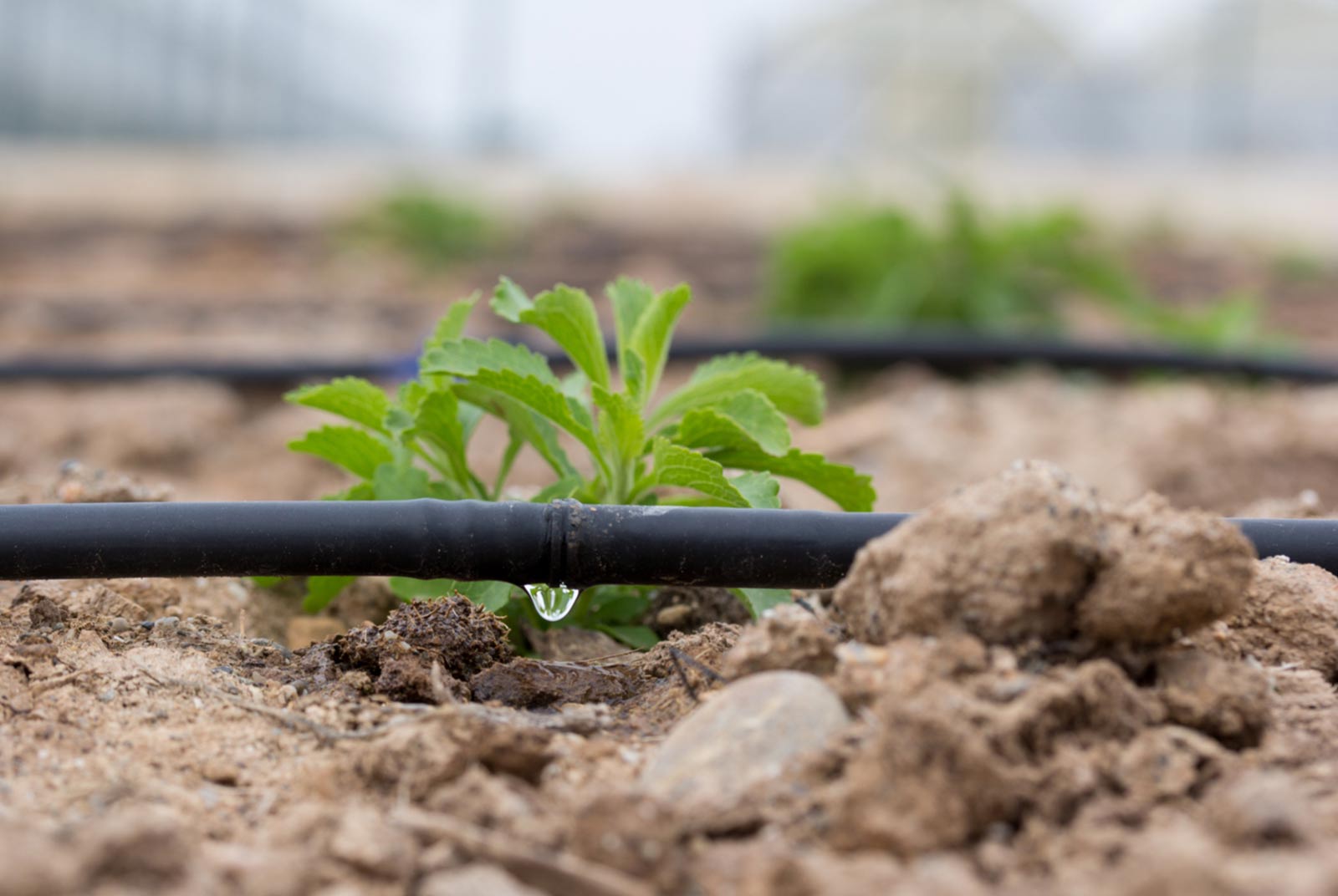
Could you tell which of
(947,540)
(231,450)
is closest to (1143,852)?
(947,540)

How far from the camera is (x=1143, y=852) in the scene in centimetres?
83

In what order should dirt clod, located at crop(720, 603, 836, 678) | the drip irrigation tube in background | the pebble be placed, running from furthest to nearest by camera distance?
the drip irrigation tube in background
dirt clod, located at crop(720, 603, 836, 678)
the pebble

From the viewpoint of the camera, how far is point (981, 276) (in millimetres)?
4984

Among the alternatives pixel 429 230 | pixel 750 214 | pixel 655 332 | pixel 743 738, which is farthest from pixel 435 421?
pixel 750 214

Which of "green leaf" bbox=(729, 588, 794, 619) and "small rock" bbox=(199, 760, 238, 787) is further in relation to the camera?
"green leaf" bbox=(729, 588, 794, 619)

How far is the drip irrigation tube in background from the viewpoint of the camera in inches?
151

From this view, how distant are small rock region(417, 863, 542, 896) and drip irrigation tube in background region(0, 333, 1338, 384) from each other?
9.42ft

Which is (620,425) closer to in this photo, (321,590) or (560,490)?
(560,490)

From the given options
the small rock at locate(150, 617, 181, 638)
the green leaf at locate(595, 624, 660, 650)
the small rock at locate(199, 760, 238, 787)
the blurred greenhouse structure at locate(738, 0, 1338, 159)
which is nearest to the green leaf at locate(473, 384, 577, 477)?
the green leaf at locate(595, 624, 660, 650)

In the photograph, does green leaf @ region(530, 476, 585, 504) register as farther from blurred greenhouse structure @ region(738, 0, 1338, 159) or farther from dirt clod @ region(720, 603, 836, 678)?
blurred greenhouse structure @ region(738, 0, 1338, 159)

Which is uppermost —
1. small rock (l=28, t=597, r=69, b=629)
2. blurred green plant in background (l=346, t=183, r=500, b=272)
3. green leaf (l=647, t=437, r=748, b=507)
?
green leaf (l=647, t=437, r=748, b=507)

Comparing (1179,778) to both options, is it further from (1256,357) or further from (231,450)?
(1256,357)

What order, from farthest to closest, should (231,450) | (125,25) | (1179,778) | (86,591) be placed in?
(125,25) → (231,450) → (86,591) → (1179,778)

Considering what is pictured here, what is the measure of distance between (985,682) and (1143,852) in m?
0.20
